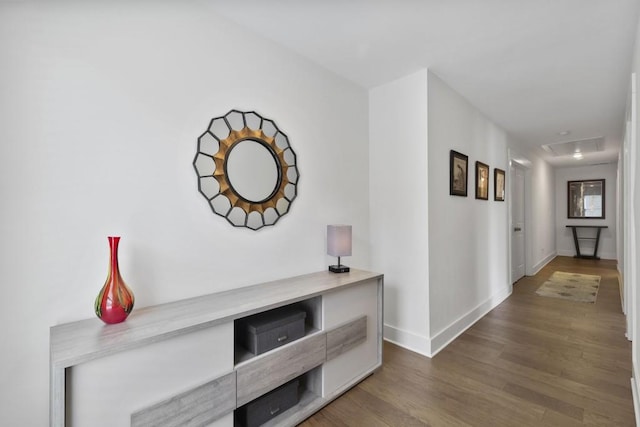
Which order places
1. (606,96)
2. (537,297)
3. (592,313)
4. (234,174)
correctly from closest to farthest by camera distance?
(234,174) < (606,96) < (592,313) < (537,297)

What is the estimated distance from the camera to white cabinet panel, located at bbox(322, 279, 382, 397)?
1.94 metres

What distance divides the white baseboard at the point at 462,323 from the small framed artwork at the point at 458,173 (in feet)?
4.33

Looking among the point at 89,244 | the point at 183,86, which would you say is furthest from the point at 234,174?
the point at 89,244

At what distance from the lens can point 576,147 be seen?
215 inches

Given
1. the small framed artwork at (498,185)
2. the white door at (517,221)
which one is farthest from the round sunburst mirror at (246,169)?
the white door at (517,221)

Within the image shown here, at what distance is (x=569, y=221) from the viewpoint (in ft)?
25.8

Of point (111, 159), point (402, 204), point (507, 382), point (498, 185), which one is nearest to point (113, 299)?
point (111, 159)

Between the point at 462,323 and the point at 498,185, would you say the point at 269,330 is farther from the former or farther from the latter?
the point at 498,185

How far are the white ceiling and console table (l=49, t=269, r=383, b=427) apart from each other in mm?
1773

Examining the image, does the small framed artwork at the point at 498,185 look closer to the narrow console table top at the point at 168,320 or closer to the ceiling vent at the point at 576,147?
the ceiling vent at the point at 576,147

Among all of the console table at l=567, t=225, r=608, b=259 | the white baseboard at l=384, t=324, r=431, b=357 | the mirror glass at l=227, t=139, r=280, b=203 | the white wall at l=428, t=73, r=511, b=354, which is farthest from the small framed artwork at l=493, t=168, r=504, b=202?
the console table at l=567, t=225, r=608, b=259

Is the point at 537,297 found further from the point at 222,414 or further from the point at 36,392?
the point at 36,392

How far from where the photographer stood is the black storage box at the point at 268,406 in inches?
63.2

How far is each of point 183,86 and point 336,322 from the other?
1.78m
